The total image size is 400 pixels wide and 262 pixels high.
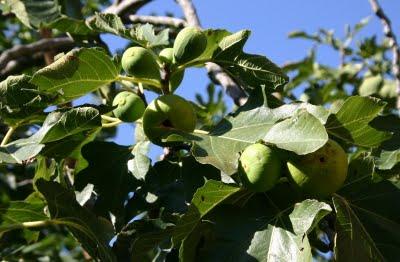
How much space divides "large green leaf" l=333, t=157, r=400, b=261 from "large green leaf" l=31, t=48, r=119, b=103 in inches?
30.2

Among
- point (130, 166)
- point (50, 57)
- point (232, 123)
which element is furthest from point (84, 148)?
point (50, 57)

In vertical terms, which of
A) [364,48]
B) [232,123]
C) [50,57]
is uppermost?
[232,123]

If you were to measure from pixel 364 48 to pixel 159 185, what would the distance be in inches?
115

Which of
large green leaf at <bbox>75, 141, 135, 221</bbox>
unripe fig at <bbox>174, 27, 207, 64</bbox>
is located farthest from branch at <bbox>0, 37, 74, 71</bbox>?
unripe fig at <bbox>174, 27, 207, 64</bbox>

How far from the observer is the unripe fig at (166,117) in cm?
178

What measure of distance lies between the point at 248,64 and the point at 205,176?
385 mm

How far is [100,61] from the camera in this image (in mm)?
1908

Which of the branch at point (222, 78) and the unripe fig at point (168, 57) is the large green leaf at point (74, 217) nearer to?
the unripe fig at point (168, 57)

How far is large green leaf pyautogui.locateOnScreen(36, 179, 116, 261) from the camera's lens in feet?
5.94

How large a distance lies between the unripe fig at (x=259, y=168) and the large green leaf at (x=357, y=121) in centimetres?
22

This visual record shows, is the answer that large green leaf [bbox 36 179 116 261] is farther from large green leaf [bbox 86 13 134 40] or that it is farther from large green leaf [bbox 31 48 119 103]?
large green leaf [bbox 86 13 134 40]

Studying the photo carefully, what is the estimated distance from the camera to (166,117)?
177 centimetres

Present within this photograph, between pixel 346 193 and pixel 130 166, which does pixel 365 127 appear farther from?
pixel 130 166

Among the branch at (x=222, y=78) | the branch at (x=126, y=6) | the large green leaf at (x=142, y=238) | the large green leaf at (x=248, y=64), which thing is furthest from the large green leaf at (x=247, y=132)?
the branch at (x=126, y=6)
